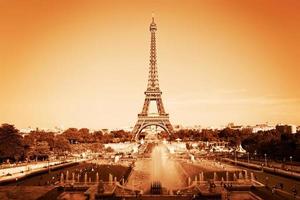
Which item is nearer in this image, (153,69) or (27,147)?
(27,147)

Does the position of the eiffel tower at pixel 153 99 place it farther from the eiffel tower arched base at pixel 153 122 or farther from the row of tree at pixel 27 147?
the row of tree at pixel 27 147

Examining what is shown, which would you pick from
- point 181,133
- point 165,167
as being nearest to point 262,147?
point 165,167

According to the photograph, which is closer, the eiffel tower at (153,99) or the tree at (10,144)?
the tree at (10,144)

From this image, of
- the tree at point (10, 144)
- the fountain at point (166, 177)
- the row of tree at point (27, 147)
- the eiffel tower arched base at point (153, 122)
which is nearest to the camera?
the fountain at point (166, 177)

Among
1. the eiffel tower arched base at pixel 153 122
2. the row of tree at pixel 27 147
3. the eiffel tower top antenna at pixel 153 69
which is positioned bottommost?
the row of tree at pixel 27 147

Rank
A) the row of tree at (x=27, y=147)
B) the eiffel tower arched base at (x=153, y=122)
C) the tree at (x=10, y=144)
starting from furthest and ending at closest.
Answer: the eiffel tower arched base at (x=153, y=122) → the row of tree at (x=27, y=147) → the tree at (x=10, y=144)

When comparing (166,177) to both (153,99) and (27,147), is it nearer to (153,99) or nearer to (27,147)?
(27,147)

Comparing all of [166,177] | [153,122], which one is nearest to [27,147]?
[166,177]

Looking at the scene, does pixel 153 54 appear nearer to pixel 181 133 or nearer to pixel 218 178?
pixel 181 133

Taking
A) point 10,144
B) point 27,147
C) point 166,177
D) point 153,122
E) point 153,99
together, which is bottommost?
point 166,177

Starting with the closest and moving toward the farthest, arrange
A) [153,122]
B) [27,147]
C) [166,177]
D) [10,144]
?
1. [166,177]
2. [10,144]
3. [27,147]
4. [153,122]

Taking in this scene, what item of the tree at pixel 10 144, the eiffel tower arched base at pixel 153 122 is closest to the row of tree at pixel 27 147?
the tree at pixel 10 144
